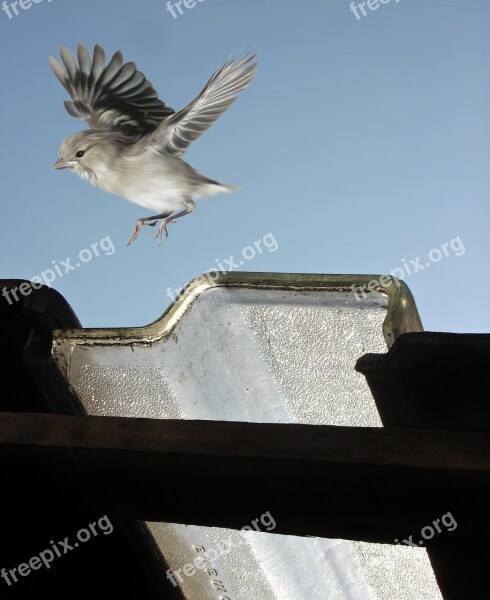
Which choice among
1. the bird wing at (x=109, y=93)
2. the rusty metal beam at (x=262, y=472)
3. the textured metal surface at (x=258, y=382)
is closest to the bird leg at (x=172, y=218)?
the bird wing at (x=109, y=93)

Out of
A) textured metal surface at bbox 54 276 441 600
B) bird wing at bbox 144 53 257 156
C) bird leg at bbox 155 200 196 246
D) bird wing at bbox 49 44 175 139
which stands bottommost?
textured metal surface at bbox 54 276 441 600

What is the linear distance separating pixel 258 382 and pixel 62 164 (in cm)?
152

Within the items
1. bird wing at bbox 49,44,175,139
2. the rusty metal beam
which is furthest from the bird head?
the rusty metal beam

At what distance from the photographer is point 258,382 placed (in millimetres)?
1634

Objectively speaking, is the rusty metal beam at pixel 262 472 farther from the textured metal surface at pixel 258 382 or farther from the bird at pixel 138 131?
the bird at pixel 138 131

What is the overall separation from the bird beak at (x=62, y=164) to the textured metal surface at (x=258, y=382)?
4.45 feet

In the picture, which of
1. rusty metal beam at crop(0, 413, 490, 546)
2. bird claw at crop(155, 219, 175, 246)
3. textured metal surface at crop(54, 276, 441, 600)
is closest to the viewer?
rusty metal beam at crop(0, 413, 490, 546)

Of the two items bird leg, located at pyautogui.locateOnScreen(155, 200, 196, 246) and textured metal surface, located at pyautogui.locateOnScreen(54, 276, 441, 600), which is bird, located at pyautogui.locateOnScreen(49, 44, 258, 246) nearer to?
bird leg, located at pyautogui.locateOnScreen(155, 200, 196, 246)

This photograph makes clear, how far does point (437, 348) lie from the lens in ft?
3.89

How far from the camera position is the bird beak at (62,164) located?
2.87m

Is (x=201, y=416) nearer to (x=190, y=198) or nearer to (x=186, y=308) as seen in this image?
(x=186, y=308)

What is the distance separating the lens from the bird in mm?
2793

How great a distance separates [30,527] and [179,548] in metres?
0.41

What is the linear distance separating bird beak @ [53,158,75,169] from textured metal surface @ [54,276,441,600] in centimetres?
136
